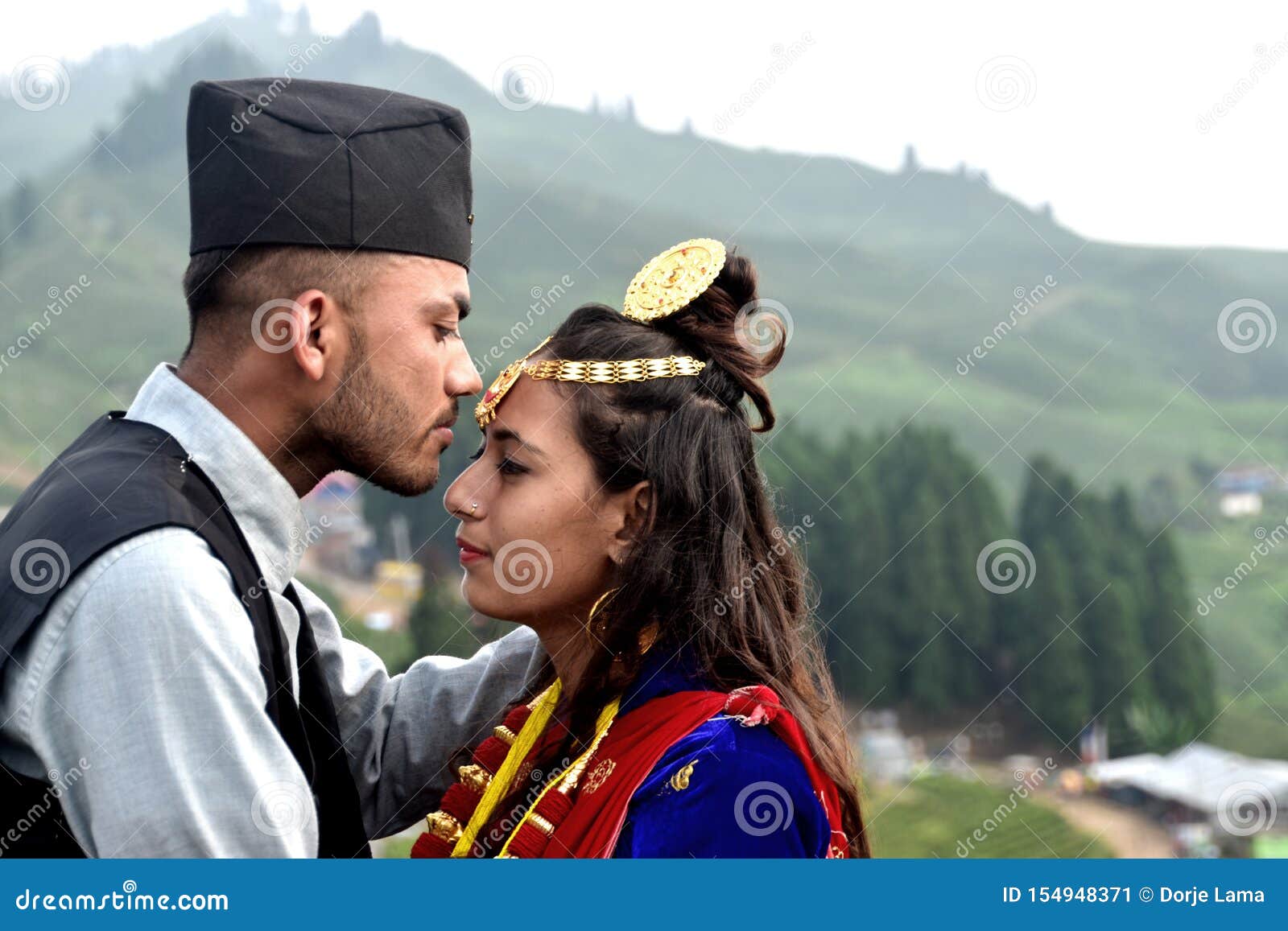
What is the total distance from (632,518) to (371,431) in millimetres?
720

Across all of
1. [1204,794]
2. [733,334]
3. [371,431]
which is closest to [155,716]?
[371,431]

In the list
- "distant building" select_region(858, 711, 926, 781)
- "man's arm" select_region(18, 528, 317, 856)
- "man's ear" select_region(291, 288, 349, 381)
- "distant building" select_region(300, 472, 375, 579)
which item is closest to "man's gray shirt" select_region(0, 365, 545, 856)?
"man's arm" select_region(18, 528, 317, 856)

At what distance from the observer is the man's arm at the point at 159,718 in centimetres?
274

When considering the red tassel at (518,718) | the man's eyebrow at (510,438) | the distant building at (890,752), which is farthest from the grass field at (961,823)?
the man's eyebrow at (510,438)

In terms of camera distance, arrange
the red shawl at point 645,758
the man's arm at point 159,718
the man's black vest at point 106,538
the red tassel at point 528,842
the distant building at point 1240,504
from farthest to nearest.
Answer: the distant building at point 1240,504
the red tassel at point 528,842
the red shawl at point 645,758
the man's black vest at point 106,538
the man's arm at point 159,718

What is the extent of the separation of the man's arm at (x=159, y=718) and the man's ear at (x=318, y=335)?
0.68 m

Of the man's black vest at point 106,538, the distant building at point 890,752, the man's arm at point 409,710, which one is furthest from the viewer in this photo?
the distant building at point 890,752

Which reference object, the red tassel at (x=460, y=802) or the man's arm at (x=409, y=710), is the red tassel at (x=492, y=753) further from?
the man's arm at (x=409, y=710)

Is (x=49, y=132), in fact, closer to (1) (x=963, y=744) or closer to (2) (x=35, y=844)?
(1) (x=963, y=744)

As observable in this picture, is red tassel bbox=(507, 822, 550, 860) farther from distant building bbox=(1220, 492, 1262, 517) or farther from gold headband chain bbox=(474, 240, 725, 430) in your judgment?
distant building bbox=(1220, 492, 1262, 517)

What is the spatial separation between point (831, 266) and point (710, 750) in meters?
96.1

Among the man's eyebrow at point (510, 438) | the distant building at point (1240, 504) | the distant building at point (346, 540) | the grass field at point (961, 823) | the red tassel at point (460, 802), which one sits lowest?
the grass field at point (961, 823)

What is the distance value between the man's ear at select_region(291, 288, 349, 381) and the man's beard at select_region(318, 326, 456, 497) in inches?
1.3

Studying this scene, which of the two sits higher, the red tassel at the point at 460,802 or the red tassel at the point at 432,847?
the red tassel at the point at 460,802
